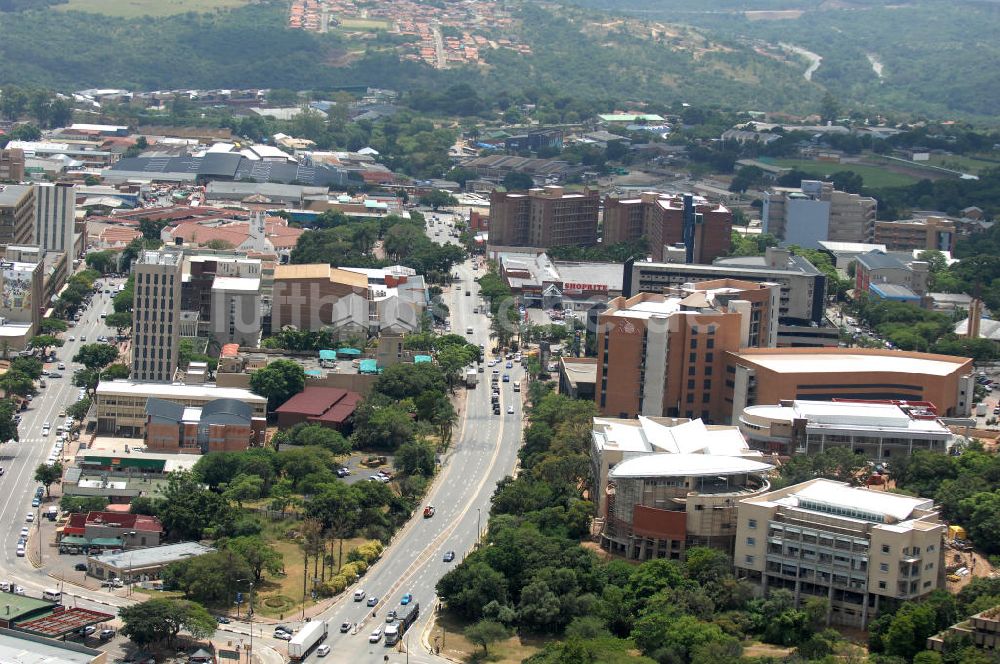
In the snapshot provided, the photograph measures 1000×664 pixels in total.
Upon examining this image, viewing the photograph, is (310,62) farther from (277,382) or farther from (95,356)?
(277,382)

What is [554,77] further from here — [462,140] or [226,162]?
[226,162]

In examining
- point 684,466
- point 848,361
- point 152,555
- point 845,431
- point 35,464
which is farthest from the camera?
point 848,361

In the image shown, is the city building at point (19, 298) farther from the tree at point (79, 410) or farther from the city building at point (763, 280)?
the city building at point (763, 280)

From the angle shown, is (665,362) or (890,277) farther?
(890,277)

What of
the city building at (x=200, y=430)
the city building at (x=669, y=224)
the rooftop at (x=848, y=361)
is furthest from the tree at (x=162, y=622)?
the city building at (x=669, y=224)

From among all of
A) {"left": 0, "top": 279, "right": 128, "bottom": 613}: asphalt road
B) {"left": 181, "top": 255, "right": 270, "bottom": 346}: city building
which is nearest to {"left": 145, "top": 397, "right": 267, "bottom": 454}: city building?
{"left": 0, "top": 279, "right": 128, "bottom": 613}: asphalt road

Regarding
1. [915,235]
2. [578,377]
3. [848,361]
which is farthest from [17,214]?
[915,235]
